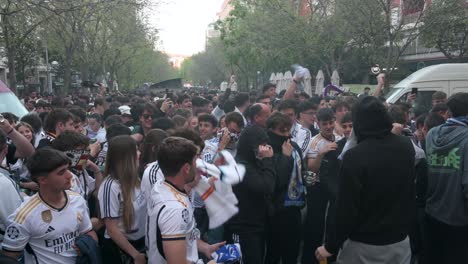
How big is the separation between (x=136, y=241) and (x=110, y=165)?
65cm

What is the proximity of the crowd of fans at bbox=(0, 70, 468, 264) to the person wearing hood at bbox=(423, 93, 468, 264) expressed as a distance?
0.01 meters

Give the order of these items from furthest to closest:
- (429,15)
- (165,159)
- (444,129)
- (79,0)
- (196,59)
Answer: (196,59)
(429,15)
(79,0)
(444,129)
(165,159)

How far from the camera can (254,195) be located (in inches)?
175

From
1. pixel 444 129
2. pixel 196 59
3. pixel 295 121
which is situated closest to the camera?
pixel 444 129

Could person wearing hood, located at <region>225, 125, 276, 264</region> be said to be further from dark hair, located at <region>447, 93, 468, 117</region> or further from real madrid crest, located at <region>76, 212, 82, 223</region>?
dark hair, located at <region>447, 93, 468, 117</region>

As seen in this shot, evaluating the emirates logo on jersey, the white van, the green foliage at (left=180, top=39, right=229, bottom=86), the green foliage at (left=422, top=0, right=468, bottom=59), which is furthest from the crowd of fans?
the green foliage at (left=180, top=39, right=229, bottom=86)

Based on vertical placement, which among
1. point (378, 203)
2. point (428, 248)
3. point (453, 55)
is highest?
point (453, 55)

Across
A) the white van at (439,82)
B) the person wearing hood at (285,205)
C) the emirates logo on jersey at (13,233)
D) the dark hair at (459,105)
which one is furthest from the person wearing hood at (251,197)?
the white van at (439,82)

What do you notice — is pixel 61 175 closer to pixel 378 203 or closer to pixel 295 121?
pixel 378 203

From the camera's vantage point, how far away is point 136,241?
3.82 metres

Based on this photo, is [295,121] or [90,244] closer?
[90,244]

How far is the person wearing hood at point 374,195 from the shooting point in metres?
3.43

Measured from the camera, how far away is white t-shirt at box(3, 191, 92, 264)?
10.1 ft

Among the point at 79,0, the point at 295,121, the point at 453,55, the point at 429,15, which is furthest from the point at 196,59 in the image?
the point at 295,121
